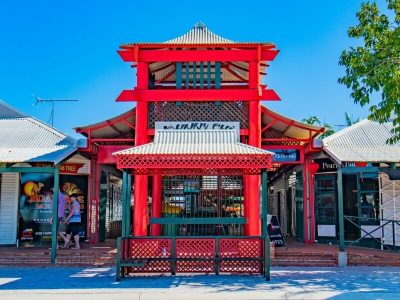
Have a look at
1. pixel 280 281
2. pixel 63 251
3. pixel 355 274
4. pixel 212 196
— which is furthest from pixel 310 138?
pixel 63 251

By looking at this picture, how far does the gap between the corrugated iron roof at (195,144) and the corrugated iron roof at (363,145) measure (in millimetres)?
3313

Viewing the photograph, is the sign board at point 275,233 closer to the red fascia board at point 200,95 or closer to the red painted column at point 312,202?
the red painted column at point 312,202

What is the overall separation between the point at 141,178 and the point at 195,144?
223 cm

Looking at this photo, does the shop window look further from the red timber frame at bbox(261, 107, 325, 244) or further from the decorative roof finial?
the decorative roof finial

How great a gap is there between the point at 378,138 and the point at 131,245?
880cm

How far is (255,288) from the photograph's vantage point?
851 cm

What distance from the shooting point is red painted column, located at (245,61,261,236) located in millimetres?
11648

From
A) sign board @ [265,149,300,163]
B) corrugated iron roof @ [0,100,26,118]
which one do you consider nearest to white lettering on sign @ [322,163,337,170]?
sign board @ [265,149,300,163]

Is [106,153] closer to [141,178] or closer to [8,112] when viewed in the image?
[141,178]

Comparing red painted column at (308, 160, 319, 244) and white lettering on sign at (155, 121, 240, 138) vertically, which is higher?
white lettering on sign at (155, 121, 240, 138)

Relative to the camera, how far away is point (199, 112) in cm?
1222

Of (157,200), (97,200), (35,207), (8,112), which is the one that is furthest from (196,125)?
(8,112)

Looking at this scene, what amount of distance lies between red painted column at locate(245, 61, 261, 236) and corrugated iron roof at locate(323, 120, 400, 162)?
89.5 inches

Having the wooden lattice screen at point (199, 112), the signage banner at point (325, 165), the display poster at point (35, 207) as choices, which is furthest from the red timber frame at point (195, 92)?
the display poster at point (35, 207)
